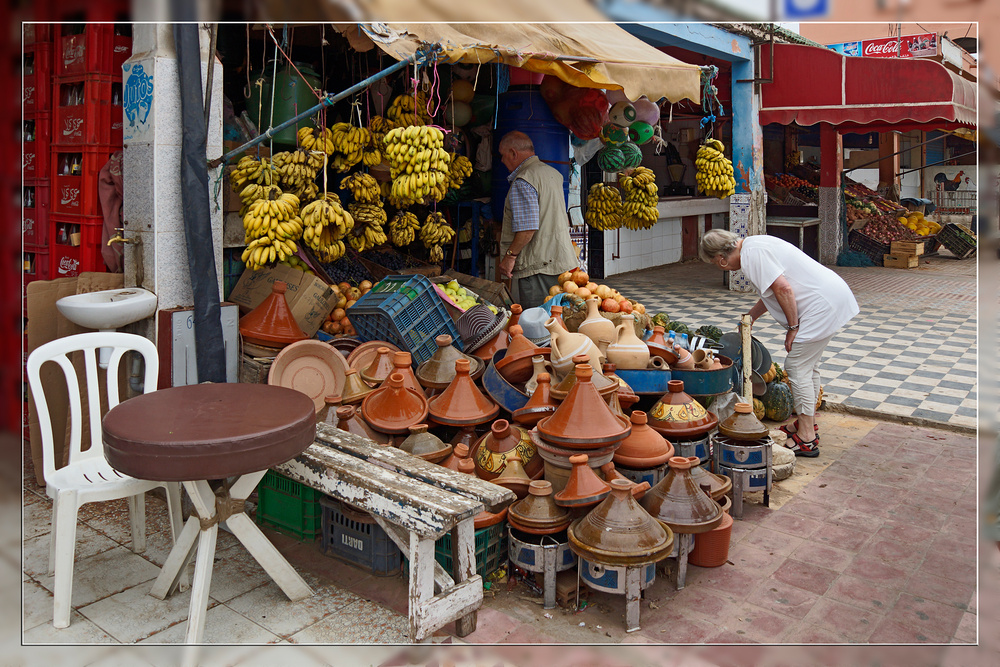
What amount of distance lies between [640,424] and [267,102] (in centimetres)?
370

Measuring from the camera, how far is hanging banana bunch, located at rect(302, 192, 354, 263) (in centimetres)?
494

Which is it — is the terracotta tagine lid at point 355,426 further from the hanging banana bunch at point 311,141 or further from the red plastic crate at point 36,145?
the red plastic crate at point 36,145

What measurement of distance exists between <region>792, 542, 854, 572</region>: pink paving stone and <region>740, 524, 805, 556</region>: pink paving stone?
5cm

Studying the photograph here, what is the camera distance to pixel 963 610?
3.59m

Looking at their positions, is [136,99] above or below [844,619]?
above

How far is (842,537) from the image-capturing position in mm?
4320

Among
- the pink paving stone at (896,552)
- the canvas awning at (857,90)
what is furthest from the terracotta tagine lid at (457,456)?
the canvas awning at (857,90)

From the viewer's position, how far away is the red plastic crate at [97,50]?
4.89 m

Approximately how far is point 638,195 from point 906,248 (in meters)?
10.3

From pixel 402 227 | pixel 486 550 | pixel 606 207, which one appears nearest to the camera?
pixel 486 550

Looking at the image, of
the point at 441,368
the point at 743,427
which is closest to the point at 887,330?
the point at 743,427

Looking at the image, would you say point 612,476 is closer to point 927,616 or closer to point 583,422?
point 583,422

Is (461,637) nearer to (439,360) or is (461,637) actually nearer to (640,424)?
(640,424)

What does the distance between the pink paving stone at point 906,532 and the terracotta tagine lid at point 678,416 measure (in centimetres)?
111
